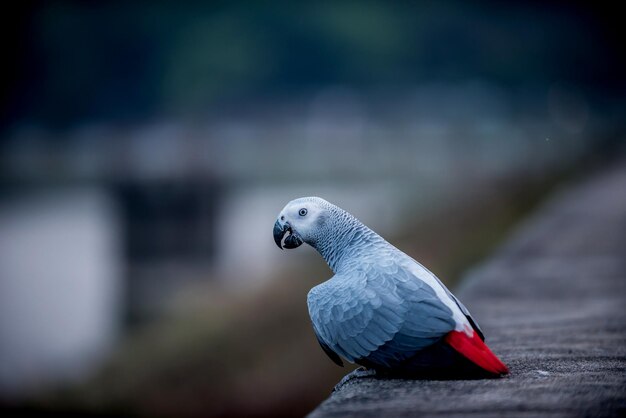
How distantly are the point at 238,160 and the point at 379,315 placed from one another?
50.3 ft

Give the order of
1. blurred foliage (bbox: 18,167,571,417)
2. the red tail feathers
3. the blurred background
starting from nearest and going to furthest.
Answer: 1. the red tail feathers
2. blurred foliage (bbox: 18,167,571,417)
3. the blurred background

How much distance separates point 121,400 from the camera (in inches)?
254

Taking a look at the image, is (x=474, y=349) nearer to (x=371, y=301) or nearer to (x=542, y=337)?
(x=371, y=301)

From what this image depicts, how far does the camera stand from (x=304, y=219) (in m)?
2.63

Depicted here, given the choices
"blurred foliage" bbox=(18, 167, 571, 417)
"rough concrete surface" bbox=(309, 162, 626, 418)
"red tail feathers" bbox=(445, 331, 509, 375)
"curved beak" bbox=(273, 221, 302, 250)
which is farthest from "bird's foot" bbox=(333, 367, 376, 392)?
"blurred foliage" bbox=(18, 167, 571, 417)

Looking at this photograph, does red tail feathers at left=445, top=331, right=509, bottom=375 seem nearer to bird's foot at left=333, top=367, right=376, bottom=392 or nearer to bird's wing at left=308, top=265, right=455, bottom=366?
bird's wing at left=308, top=265, right=455, bottom=366

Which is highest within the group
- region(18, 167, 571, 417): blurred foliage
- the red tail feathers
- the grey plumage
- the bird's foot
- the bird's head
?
region(18, 167, 571, 417): blurred foliage

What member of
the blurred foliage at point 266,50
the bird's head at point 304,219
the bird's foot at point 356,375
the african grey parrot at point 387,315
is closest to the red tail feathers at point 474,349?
the african grey parrot at point 387,315

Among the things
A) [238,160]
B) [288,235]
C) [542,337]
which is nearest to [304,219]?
[288,235]

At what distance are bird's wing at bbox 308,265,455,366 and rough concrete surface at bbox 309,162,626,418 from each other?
13cm

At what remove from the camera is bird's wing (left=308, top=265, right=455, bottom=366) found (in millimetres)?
2203

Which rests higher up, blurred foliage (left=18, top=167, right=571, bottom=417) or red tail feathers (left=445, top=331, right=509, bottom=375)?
blurred foliage (left=18, top=167, right=571, bottom=417)

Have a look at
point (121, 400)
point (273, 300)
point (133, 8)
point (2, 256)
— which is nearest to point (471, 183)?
point (273, 300)

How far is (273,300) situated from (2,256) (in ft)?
43.9
